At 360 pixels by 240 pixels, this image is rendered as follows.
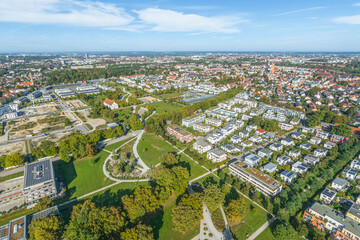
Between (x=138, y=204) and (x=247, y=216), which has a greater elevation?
(x=138, y=204)

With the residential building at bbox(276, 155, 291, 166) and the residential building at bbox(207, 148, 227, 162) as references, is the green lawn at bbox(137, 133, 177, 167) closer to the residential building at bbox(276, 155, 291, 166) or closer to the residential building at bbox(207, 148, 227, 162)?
the residential building at bbox(207, 148, 227, 162)

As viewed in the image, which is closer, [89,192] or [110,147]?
[89,192]

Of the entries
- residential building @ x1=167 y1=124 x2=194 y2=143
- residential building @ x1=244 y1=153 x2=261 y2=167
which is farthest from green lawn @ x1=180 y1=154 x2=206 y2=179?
residential building @ x1=244 y1=153 x2=261 y2=167

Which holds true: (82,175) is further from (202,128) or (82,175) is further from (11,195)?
(202,128)

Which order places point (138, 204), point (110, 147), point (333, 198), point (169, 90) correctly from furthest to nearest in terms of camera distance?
point (169, 90), point (110, 147), point (333, 198), point (138, 204)

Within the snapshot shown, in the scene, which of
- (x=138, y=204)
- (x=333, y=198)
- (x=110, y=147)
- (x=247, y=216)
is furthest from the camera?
(x=110, y=147)

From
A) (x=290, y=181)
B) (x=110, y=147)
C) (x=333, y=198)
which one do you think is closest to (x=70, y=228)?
(x=110, y=147)

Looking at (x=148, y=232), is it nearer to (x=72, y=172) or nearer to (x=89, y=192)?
(x=89, y=192)
